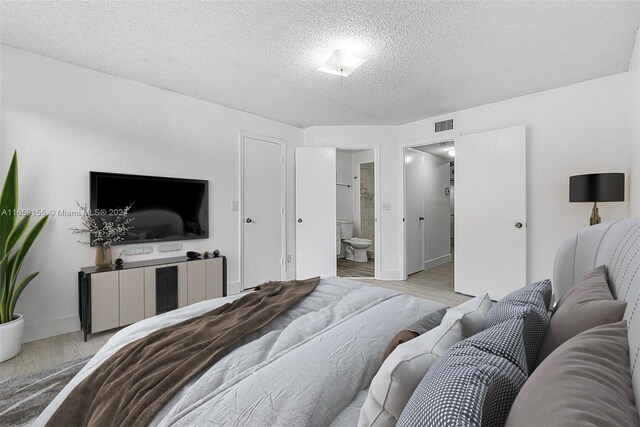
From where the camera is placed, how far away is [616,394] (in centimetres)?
53

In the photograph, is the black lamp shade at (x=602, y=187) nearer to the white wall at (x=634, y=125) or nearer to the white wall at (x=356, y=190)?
the white wall at (x=634, y=125)

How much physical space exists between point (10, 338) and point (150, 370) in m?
2.16

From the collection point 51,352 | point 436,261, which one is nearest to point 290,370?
point 51,352

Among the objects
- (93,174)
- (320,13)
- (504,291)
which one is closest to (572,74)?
(504,291)

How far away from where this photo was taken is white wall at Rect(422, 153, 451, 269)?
5762 millimetres

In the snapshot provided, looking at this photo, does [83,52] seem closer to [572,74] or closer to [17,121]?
[17,121]

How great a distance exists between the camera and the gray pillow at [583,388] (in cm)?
46

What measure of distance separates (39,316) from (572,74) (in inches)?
217

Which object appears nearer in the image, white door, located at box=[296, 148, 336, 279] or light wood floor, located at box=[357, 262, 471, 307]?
light wood floor, located at box=[357, 262, 471, 307]

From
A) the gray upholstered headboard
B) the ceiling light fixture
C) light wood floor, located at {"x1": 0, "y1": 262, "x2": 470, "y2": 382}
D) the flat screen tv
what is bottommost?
light wood floor, located at {"x1": 0, "y1": 262, "x2": 470, "y2": 382}

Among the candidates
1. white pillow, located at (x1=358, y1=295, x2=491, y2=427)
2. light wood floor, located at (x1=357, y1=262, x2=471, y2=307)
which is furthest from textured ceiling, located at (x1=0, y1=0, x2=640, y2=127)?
light wood floor, located at (x1=357, y1=262, x2=471, y2=307)

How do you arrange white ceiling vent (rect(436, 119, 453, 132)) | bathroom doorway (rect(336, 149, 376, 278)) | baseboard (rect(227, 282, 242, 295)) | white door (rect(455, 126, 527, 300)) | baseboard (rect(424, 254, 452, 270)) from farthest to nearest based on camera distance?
bathroom doorway (rect(336, 149, 376, 278))
baseboard (rect(424, 254, 452, 270))
white ceiling vent (rect(436, 119, 453, 132))
baseboard (rect(227, 282, 242, 295))
white door (rect(455, 126, 527, 300))

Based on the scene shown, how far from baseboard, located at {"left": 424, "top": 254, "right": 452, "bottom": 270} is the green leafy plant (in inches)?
215

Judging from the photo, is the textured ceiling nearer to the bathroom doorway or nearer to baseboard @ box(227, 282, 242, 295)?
baseboard @ box(227, 282, 242, 295)
